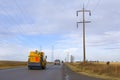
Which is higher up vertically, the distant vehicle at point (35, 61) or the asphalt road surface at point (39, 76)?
the distant vehicle at point (35, 61)

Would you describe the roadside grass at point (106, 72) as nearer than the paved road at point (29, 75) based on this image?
No

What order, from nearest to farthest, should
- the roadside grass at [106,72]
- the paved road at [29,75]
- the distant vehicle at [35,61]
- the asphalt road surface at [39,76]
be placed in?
the paved road at [29,75]
the asphalt road surface at [39,76]
the roadside grass at [106,72]
the distant vehicle at [35,61]

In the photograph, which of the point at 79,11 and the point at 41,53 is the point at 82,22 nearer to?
the point at 79,11

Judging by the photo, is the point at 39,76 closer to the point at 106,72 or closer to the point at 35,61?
the point at 106,72

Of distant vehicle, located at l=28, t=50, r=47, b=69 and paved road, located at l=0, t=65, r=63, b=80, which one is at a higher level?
distant vehicle, located at l=28, t=50, r=47, b=69

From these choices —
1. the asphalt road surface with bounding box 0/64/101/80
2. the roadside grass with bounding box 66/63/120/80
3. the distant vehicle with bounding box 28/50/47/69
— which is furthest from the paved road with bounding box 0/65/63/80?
the distant vehicle with bounding box 28/50/47/69

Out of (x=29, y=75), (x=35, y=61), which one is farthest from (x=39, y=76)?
(x=35, y=61)

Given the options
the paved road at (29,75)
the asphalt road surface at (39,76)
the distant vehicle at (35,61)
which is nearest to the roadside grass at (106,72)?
the asphalt road surface at (39,76)

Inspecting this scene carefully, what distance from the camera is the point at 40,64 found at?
55.7 metres

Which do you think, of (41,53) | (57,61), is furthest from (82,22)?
(57,61)

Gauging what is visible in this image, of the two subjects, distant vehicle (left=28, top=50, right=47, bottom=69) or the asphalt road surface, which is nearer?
the asphalt road surface

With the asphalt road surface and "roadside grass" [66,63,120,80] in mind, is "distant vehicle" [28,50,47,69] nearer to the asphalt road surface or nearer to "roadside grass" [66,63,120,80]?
"roadside grass" [66,63,120,80]

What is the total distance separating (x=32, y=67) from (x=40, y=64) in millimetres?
1457

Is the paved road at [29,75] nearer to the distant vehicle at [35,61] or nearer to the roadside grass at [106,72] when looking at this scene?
the roadside grass at [106,72]
